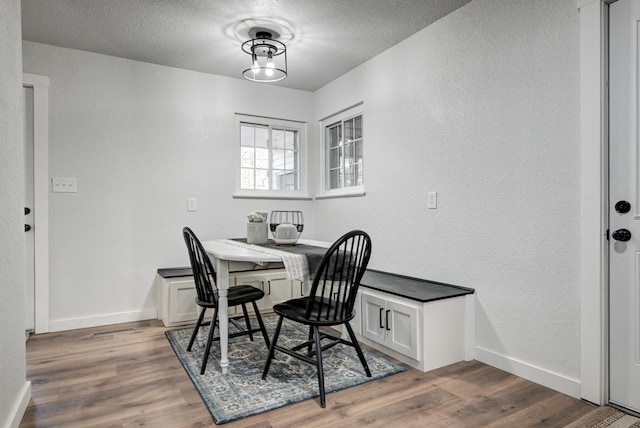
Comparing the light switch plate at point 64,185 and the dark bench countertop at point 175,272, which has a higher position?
the light switch plate at point 64,185

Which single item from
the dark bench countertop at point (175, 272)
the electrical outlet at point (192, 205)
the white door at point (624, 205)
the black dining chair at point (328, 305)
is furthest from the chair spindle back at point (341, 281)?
the electrical outlet at point (192, 205)

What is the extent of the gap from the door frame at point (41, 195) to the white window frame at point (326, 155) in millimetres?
2495

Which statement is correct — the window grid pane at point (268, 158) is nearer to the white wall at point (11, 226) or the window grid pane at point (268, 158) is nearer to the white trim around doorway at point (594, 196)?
the white wall at point (11, 226)

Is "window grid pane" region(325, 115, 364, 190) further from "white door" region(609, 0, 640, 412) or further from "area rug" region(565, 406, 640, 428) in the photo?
"area rug" region(565, 406, 640, 428)

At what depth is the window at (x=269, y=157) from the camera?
4.04m

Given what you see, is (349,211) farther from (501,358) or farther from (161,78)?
(161,78)

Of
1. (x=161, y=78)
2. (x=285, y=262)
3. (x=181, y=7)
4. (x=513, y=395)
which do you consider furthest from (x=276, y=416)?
(x=161, y=78)

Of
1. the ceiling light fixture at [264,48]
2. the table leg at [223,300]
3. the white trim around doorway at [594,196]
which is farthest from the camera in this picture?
the ceiling light fixture at [264,48]

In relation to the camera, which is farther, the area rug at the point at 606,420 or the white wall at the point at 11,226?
the area rug at the point at 606,420

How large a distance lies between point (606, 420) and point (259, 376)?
1.70 meters

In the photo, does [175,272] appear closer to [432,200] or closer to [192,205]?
[192,205]

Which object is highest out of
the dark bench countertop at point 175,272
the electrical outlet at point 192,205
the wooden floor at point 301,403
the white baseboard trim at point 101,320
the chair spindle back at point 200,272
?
the electrical outlet at point 192,205

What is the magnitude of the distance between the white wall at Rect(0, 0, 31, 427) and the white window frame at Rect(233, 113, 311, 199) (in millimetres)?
2151

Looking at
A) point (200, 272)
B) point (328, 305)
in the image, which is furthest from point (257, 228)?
point (328, 305)
